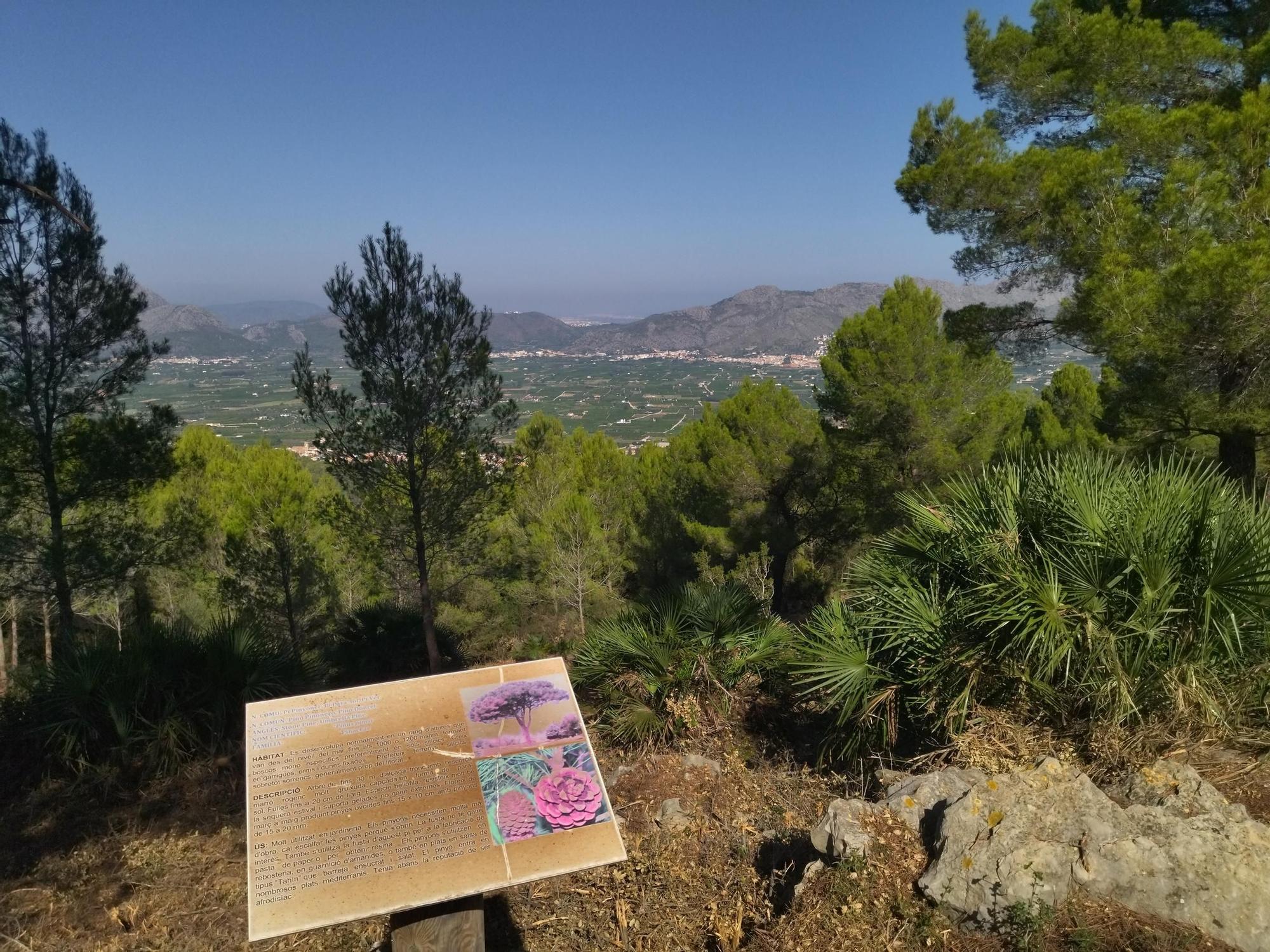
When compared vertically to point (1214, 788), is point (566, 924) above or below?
below

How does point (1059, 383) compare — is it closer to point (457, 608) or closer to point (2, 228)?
point (457, 608)

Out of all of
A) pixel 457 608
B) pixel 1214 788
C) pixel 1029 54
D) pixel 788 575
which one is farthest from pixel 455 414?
pixel 788 575

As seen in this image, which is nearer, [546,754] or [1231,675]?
[546,754]

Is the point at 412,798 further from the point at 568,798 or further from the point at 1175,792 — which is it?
the point at 1175,792

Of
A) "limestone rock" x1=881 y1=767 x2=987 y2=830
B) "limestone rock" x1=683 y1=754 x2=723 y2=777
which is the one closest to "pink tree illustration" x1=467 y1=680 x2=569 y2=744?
"limestone rock" x1=881 y1=767 x2=987 y2=830

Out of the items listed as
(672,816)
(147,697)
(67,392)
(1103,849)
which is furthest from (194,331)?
(1103,849)

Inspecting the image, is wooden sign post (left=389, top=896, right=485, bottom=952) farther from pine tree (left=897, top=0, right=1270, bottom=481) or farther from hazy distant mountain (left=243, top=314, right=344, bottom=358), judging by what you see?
hazy distant mountain (left=243, top=314, right=344, bottom=358)

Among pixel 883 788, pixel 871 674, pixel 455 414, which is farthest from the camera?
pixel 455 414

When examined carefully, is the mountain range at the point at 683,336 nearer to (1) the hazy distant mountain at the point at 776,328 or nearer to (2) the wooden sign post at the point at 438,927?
(1) the hazy distant mountain at the point at 776,328
